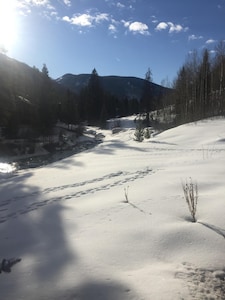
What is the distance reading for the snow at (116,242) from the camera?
3441 millimetres

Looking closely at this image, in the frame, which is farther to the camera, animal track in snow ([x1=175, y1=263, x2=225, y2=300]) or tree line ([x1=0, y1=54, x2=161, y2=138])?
tree line ([x1=0, y1=54, x2=161, y2=138])

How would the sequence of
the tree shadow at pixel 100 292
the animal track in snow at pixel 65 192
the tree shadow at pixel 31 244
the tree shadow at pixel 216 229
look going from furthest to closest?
the animal track in snow at pixel 65 192, the tree shadow at pixel 216 229, the tree shadow at pixel 31 244, the tree shadow at pixel 100 292

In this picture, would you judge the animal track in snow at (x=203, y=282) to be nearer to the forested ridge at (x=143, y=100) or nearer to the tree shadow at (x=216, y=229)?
the tree shadow at (x=216, y=229)

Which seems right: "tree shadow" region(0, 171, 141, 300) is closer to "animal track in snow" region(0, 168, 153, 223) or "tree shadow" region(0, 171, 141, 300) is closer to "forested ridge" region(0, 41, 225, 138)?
"animal track in snow" region(0, 168, 153, 223)

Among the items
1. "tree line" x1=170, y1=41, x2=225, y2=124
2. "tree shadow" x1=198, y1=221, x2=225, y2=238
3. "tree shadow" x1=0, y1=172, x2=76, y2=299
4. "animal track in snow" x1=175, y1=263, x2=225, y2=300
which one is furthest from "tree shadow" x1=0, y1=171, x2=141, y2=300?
"tree line" x1=170, y1=41, x2=225, y2=124

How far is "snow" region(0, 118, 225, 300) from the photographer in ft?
11.3

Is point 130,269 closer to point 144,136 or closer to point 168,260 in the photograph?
point 168,260

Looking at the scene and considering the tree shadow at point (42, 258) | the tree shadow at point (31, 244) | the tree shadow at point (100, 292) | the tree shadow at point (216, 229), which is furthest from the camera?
the tree shadow at point (216, 229)

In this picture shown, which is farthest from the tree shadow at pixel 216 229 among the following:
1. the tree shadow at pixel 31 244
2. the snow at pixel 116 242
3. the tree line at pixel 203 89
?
the tree line at pixel 203 89

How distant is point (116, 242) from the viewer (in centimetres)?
457

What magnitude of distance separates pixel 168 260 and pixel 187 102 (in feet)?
107

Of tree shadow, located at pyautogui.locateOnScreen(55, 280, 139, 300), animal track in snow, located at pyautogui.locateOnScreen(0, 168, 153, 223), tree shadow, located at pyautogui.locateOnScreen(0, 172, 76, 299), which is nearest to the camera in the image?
tree shadow, located at pyautogui.locateOnScreen(55, 280, 139, 300)

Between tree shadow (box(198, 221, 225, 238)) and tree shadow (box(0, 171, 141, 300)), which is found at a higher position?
tree shadow (box(198, 221, 225, 238))

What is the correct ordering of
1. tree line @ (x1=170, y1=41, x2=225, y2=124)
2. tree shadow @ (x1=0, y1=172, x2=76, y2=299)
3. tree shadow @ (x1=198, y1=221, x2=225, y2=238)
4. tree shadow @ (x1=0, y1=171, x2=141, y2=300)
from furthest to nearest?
tree line @ (x1=170, y1=41, x2=225, y2=124) → tree shadow @ (x1=198, y1=221, x2=225, y2=238) → tree shadow @ (x1=0, y1=172, x2=76, y2=299) → tree shadow @ (x1=0, y1=171, x2=141, y2=300)
